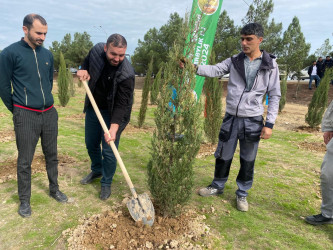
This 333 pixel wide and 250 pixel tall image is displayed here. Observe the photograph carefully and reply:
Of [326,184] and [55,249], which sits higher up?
[326,184]

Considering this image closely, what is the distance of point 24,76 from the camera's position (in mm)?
2643

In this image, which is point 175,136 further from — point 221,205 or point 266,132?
point 221,205

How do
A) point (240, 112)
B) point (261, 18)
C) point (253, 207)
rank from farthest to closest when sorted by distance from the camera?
point (261, 18) → point (253, 207) → point (240, 112)

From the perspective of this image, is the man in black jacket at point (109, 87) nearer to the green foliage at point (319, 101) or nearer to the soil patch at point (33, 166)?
the soil patch at point (33, 166)

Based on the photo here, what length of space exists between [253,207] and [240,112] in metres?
1.40

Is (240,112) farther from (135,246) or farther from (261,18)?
(261,18)

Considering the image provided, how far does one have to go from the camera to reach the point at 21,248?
7.94 feet

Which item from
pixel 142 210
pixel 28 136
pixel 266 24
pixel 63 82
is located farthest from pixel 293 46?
pixel 28 136

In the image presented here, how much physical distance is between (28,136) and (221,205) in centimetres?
262

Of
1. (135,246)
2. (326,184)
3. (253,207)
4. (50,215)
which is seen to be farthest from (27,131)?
(326,184)

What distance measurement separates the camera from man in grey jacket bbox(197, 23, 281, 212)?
2930 millimetres

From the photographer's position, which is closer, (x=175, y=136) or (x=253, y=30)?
(x=175, y=136)

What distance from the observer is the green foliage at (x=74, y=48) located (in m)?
36.6

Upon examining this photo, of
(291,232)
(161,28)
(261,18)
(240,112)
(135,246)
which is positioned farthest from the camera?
(161,28)
